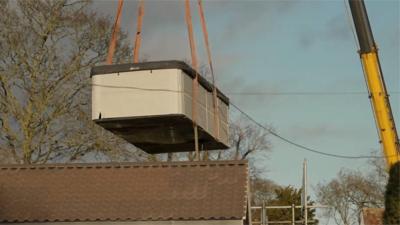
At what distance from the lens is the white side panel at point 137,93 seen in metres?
16.3

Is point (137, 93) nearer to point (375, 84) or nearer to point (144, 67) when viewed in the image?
point (144, 67)

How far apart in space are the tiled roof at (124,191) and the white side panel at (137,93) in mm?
3434

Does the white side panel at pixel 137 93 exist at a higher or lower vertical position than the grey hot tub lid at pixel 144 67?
lower

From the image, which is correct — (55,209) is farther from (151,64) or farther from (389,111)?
(389,111)

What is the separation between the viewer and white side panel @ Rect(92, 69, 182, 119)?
53.6 ft

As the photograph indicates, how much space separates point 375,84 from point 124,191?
7468mm

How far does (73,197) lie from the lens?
1975 cm

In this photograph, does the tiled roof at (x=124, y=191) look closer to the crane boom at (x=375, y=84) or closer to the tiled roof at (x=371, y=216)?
the crane boom at (x=375, y=84)

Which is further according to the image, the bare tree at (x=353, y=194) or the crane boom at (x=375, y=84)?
the bare tree at (x=353, y=194)

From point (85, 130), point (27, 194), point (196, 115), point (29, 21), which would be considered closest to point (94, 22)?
point (29, 21)

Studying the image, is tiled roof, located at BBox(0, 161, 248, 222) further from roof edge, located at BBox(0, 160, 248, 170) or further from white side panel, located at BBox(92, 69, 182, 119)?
white side panel, located at BBox(92, 69, 182, 119)

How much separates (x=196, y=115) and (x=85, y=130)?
53.1 ft

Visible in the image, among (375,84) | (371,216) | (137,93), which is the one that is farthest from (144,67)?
(371,216)

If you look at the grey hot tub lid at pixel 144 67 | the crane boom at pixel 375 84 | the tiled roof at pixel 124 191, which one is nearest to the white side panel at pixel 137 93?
the grey hot tub lid at pixel 144 67
